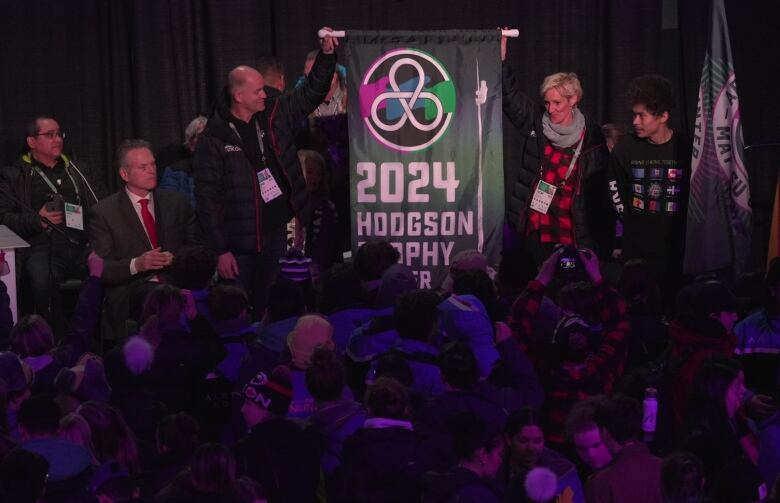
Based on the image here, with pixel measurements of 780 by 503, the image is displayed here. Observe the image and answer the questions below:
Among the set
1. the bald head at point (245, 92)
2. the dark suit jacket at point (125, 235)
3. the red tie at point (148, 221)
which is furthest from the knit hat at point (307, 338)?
the bald head at point (245, 92)

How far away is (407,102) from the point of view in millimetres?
7250

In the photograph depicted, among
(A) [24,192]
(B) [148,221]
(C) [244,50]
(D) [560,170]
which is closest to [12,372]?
(B) [148,221]

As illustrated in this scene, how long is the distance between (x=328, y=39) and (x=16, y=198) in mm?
2376

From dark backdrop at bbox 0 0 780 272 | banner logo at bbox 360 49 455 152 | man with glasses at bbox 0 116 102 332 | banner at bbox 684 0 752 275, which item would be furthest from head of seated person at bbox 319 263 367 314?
dark backdrop at bbox 0 0 780 272

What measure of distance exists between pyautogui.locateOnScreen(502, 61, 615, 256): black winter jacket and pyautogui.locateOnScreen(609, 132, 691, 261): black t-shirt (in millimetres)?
102

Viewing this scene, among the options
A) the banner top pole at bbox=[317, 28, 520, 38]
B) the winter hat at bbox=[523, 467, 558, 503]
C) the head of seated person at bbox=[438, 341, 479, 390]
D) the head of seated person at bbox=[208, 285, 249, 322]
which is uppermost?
the banner top pole at bbox=[317, 28, 520, 38]

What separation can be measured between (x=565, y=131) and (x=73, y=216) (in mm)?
3094

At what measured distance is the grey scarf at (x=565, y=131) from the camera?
24.5 feet

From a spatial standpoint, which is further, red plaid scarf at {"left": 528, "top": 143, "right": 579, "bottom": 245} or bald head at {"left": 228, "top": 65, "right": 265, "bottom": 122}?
red plaid scarf at {"left": 528, "top": 143, "right": 579, "bottom": 245}

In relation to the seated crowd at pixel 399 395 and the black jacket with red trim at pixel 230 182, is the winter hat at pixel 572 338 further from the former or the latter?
the black jacket with red trim at pixel 230 182

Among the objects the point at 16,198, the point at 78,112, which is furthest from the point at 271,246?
the point at 78,112

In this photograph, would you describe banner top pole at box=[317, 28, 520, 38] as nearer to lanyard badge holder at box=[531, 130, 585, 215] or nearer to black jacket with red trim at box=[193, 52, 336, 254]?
black jacket with red trim at box=[193, 52, 336, 254]

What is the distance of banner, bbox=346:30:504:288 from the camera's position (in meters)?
7.25

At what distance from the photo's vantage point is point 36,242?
7953 millimetres
